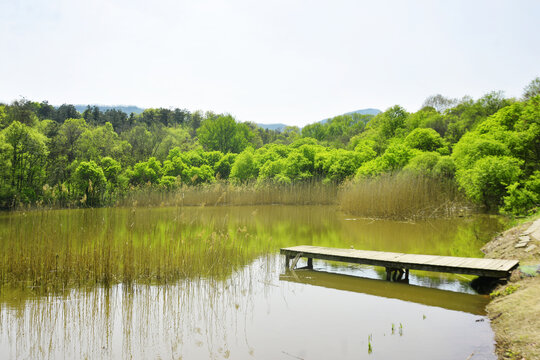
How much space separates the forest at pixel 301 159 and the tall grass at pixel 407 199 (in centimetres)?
48

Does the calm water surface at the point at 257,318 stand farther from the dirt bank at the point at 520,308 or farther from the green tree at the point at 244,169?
the green tree at the point at 244,169

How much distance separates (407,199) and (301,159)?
42.3ft

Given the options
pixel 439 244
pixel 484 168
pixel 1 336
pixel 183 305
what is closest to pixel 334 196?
pixel 484 168

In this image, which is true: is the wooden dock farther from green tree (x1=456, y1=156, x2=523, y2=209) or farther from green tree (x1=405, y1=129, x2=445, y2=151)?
green tree (x1=405, y1=129, x2=445, y2=151)

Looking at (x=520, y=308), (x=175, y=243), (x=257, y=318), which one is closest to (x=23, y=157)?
(x=175, y=243)

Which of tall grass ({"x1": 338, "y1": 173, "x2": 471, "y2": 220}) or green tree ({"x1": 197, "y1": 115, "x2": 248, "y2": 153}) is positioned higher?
green tree ({"x1": 197, "y1": 115, "x2": 248, "y2": 153})

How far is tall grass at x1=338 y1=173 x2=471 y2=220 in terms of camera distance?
42.6ft

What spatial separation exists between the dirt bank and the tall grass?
20.6ft

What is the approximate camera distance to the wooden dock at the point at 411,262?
205 inches

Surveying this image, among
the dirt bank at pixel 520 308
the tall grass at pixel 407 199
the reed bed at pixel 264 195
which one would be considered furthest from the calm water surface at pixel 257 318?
the reed bed at pixel 264 195

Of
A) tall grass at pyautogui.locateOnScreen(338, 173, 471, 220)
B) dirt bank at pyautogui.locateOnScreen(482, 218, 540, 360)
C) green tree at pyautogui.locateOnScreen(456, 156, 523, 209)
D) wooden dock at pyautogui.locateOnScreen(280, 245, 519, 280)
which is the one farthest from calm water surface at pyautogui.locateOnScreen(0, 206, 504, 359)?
green tree at pyautogui.locateOnScreen(456, 156, 523, 209)

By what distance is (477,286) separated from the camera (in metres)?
5.62

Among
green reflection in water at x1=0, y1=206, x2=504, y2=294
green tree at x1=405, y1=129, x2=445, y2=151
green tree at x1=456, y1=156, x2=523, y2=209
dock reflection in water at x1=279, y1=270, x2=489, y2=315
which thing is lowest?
dock reflection in water at x1=279, y1=270, x2=489, y2=315

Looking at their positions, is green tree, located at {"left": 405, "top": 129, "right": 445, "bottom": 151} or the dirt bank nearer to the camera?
the dirt bank
